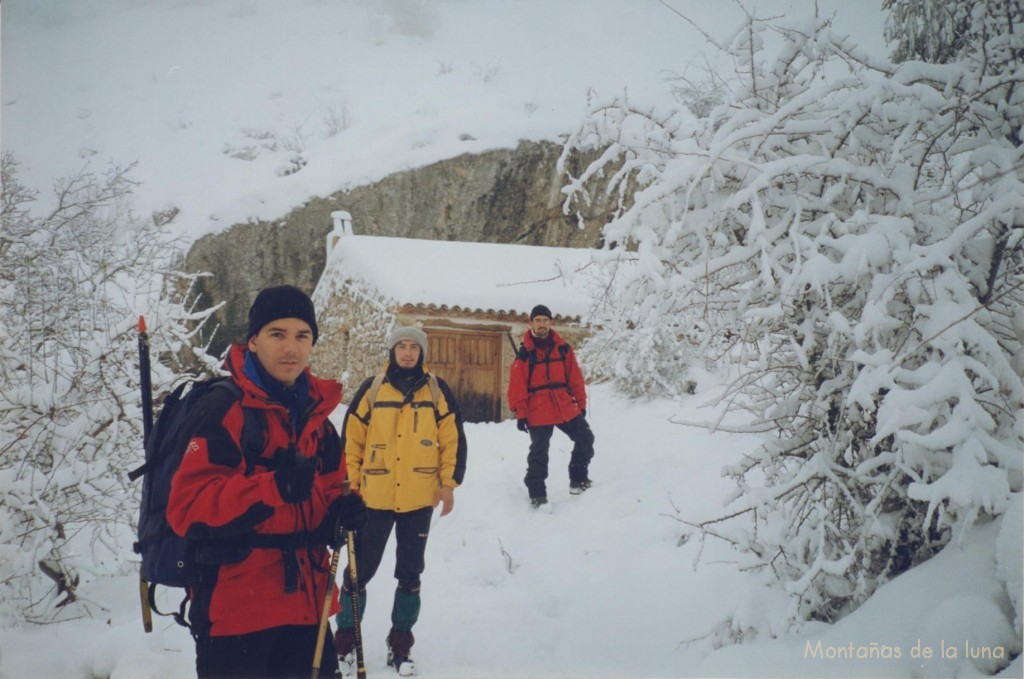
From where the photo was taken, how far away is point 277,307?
211 cm

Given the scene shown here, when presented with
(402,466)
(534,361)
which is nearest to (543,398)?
(534,361)

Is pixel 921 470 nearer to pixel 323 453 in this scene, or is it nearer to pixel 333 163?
pixel 323 453

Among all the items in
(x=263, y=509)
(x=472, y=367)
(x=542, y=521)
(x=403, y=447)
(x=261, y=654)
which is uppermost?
(x=263, y=509)

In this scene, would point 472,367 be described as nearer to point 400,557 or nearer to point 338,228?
point 338,228

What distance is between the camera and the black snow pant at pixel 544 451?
5.76m

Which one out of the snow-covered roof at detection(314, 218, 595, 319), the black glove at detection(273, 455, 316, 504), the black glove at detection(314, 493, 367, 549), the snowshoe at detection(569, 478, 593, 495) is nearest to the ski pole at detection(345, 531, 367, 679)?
the black glove at detection(314, 493, 367, 549)

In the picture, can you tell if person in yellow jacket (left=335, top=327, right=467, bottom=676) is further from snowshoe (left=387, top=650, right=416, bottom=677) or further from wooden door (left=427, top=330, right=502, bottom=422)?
wooden door (left=427, top=330, right=502, bottom=422)

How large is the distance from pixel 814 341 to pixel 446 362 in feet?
31.6

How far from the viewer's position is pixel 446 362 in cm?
1188

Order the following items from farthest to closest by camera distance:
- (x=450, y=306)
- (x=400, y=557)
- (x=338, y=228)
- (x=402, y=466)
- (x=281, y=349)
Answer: (x=338, y=228) → (x=450, y=306) → (x=402, y=466) → (x=400, y=557) → (x=281, y=349)

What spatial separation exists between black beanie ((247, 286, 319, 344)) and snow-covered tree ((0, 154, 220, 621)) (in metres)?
2.33

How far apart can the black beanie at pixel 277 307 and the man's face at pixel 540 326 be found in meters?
3.70

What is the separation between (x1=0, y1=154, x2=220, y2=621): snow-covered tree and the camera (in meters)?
3.71

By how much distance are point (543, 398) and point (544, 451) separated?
0.50 meters
